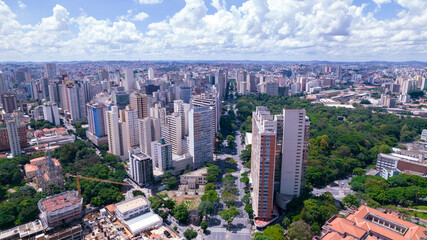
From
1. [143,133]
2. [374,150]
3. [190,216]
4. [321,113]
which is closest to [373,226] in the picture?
[190,216]

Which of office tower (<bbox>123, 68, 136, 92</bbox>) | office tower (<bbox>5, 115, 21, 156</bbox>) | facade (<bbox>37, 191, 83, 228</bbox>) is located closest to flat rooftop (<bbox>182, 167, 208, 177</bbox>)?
facade (<bbox>37, 191, 83, 228</bbox>)

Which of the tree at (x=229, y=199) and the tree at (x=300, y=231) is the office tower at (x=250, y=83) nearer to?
the tree at (x=229, y=199)

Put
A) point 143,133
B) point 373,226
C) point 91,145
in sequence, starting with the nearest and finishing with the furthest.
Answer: point 373,226 → point 143,133 → point 91,145

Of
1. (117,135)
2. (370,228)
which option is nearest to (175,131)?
(117,135)

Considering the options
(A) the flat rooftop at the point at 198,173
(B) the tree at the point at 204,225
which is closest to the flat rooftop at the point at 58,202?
(B) the tree at the point at 204,225

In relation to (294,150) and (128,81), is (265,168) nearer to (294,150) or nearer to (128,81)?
(294,150)

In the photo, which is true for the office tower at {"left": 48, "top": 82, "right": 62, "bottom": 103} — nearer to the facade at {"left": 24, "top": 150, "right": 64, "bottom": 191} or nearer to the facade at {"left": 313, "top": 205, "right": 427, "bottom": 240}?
the facade at {"left": 24, "top": 150, "right": 64, "bottom": 191}

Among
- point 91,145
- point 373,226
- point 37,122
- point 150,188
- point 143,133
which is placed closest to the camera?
point 373,226

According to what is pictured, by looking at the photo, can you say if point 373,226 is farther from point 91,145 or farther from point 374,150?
point 91,145
